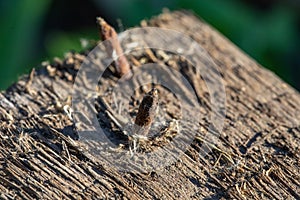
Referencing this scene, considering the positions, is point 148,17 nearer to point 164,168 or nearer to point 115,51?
point 115,51

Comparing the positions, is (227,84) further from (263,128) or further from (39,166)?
(39,166)

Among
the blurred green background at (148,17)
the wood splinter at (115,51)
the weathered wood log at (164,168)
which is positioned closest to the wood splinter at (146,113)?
the weathered wood log at (164,168)

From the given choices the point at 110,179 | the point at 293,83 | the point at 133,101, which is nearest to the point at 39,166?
the point at 110,179

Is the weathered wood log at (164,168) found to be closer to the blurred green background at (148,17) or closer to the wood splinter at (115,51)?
the wood splinter at (115,51)

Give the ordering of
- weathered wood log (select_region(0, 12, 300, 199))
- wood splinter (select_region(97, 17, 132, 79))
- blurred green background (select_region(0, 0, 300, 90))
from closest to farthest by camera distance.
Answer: weathered wood log (select_region(0, 12, 300, 199)), wood splinter (select_region(97, 17, 132, 79)), blurred green background (select_region(0, 0, 300, 90))

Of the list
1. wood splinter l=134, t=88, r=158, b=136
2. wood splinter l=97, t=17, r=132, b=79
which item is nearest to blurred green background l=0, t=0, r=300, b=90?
wood splinter l=97, t=17, r=132, b=79

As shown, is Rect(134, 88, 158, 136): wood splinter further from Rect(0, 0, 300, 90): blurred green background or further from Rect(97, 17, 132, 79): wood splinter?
Rect(0, 0, 300, 90): blurred green background
